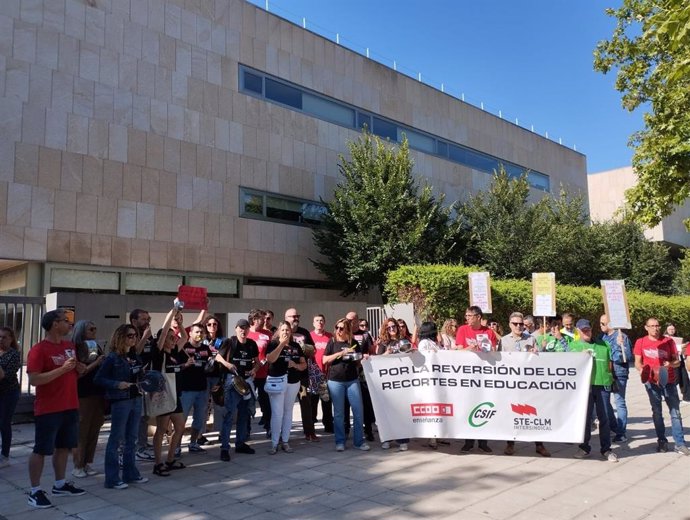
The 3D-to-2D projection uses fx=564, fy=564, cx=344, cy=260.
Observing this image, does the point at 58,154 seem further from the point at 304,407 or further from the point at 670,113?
the point at 670,113

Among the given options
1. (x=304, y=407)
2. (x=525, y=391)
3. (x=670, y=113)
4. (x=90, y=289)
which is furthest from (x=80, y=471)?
(x=670, y=113)

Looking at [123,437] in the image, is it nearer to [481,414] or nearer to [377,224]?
[481,414]

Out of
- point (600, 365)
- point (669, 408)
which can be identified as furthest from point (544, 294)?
point (600, 365)

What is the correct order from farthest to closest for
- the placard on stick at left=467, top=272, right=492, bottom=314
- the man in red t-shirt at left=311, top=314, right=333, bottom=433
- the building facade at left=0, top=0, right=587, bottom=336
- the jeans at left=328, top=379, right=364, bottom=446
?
the building facade at left=0, top=0, right=587, bottom=336, the placard on stick at left=467, top=272, right=492, bottom=314, the man in red t-shirt at left=311, top=314, right=333, bottom=433, the jeans at left=328, top=379, right=364, bottom=446

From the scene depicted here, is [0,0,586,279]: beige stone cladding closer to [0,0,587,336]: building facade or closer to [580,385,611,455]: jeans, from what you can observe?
[0,0,587,336]: building facade

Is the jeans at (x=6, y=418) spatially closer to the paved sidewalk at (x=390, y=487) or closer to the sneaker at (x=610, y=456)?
the paved sidewalk at (x=390, y=487)

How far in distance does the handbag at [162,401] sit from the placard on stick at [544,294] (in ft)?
29.2

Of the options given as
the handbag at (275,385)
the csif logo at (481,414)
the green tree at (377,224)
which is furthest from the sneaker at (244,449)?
the green tree at (377,224)

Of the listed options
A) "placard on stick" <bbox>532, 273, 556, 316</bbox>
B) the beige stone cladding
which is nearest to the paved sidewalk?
"placard on stick" <bbox>532, 273, 556, 316</bbox>

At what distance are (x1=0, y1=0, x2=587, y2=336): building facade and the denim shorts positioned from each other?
5835mm

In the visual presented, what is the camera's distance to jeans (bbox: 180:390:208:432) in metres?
7.32

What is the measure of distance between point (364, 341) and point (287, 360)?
1.29m

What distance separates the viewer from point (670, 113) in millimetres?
13031

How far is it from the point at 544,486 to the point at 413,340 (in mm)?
3277
